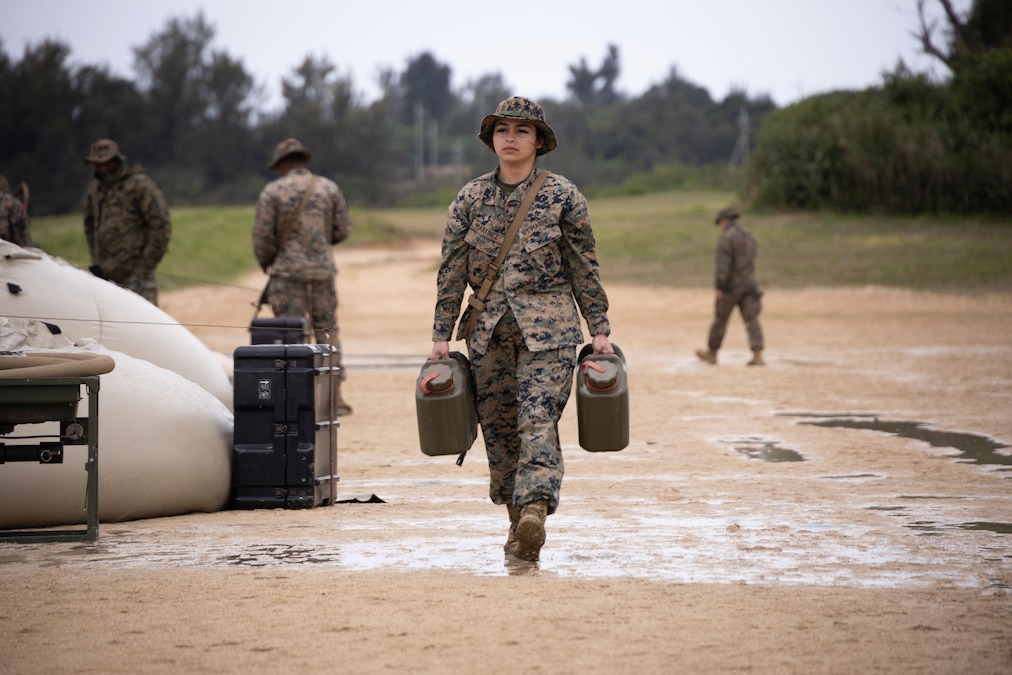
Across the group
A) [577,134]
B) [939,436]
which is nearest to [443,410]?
[939,436]

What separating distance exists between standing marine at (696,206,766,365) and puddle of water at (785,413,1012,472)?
5.40 metres

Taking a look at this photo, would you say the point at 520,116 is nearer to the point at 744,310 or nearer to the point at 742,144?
the point at 744,310

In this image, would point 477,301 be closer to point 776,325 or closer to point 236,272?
point 776,325

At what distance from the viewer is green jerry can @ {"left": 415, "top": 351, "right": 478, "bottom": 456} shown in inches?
250

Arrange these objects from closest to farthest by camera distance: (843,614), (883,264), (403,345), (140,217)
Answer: (843,614) < (140,217) < (403,345) < (883,264)

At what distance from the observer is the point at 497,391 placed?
6590 millimetres

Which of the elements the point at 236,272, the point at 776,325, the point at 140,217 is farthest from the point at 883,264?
the point at 140,217

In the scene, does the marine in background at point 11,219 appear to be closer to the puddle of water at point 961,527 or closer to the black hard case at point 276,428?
the black hard case at point 276,428

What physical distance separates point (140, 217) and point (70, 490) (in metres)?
5.62

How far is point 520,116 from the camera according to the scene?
21.2 feet

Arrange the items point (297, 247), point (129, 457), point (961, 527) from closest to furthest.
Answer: point (961, 527) → point (129, 457) → point (297, 247)

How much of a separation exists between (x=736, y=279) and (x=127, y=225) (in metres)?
8.89

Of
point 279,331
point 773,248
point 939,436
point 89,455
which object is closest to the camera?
point 89,455

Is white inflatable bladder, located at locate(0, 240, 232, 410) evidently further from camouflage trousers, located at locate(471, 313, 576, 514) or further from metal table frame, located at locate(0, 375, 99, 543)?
camouflage trousers, located at locate(471, 313, 576, 514)
